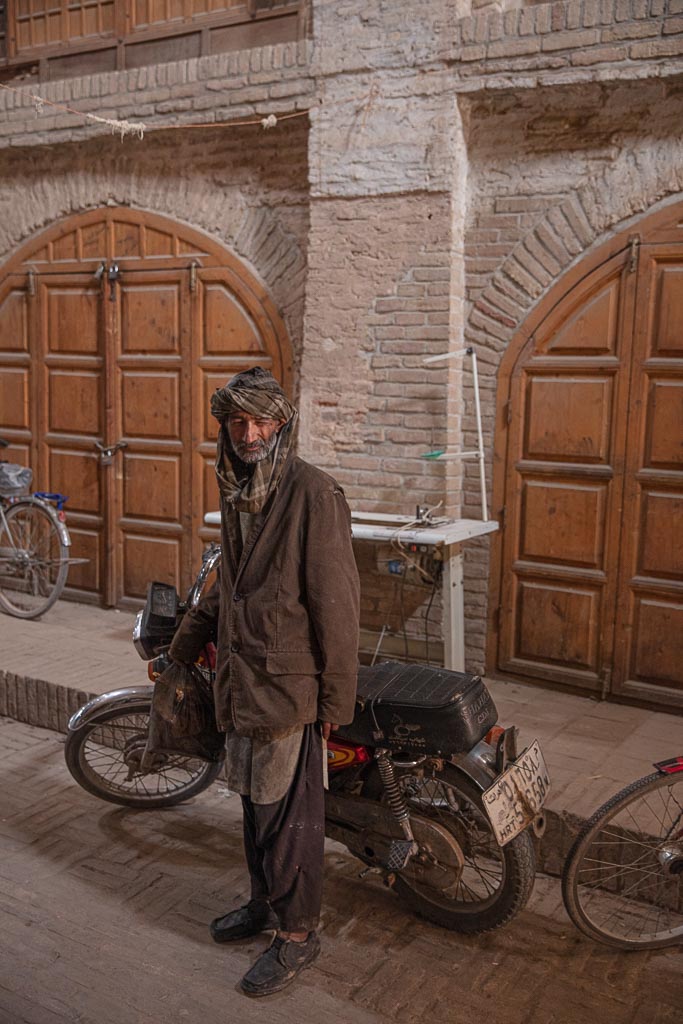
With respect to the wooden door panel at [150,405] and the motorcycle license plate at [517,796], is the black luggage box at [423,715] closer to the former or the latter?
the motorcycle license plate at [517,796]

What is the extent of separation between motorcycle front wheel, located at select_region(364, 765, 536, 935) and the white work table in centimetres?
163

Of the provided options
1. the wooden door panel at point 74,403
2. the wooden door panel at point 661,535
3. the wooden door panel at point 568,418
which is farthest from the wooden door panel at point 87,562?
the wooden door panel at point 661,535

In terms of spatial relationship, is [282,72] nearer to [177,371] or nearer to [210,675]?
[177,371]

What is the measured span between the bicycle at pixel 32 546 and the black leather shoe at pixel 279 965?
4211 millimetres

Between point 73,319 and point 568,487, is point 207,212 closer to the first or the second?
point 73,319

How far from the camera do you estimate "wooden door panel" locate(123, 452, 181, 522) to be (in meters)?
6.80

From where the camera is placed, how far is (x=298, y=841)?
305 centimetres

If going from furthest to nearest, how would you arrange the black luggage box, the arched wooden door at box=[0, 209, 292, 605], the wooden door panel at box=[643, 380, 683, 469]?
the arched wooden door at box=[0, 209, 292, 605], the wooden door panel at box=[643, 380, 683, 469], the black luggage box

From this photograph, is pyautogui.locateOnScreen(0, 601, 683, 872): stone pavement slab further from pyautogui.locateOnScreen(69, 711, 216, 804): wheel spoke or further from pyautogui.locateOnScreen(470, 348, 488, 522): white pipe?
pyautogui.locateOnScreen(470, 348, 488, 522): white pipe

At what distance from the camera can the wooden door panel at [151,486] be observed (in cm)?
680

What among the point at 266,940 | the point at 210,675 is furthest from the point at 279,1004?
the point at 210,675

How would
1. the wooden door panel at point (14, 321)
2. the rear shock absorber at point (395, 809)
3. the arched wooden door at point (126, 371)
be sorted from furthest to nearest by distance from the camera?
the wooden door panel at point (14, 321)
the arched wooden door at point (126, 371)
the rear shock absorber at point (395, 809)

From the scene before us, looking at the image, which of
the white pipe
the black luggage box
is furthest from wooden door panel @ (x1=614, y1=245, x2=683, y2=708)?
the black luggage box

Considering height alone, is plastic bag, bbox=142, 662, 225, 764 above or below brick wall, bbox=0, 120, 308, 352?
below
